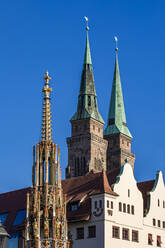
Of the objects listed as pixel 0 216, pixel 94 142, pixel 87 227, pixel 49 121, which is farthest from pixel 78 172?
pixel 49 121

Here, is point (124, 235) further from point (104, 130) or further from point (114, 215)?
point (104, 130)

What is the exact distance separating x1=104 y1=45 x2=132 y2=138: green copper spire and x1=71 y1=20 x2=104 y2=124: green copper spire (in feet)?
17.2

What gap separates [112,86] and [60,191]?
10854 cm

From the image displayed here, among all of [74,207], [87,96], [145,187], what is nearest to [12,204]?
[74,207]

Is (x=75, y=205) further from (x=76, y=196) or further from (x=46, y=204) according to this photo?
(x=46, y=204)

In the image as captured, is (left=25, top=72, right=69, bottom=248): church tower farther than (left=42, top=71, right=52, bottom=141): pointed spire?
No

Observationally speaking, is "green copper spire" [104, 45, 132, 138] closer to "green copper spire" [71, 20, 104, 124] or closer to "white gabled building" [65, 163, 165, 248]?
"green copper spire" [71, 20, 104, 124]

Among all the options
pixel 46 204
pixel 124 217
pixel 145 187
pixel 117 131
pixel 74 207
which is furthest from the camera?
pixel 117 131

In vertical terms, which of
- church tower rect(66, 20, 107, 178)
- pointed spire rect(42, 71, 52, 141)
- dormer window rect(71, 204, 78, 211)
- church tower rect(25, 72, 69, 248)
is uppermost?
church tower rect(66, 20, 107, 178)

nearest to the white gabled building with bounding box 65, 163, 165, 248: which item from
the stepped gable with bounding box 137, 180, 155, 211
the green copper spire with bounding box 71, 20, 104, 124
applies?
the stepped gable with bounding box 137, 180, 155, 211

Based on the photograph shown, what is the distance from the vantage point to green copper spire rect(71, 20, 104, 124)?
5394 inches

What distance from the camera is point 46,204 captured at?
36000mm

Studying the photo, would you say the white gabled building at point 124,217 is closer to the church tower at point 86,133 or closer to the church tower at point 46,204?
the church tower at point 46,204

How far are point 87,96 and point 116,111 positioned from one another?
8890mm
